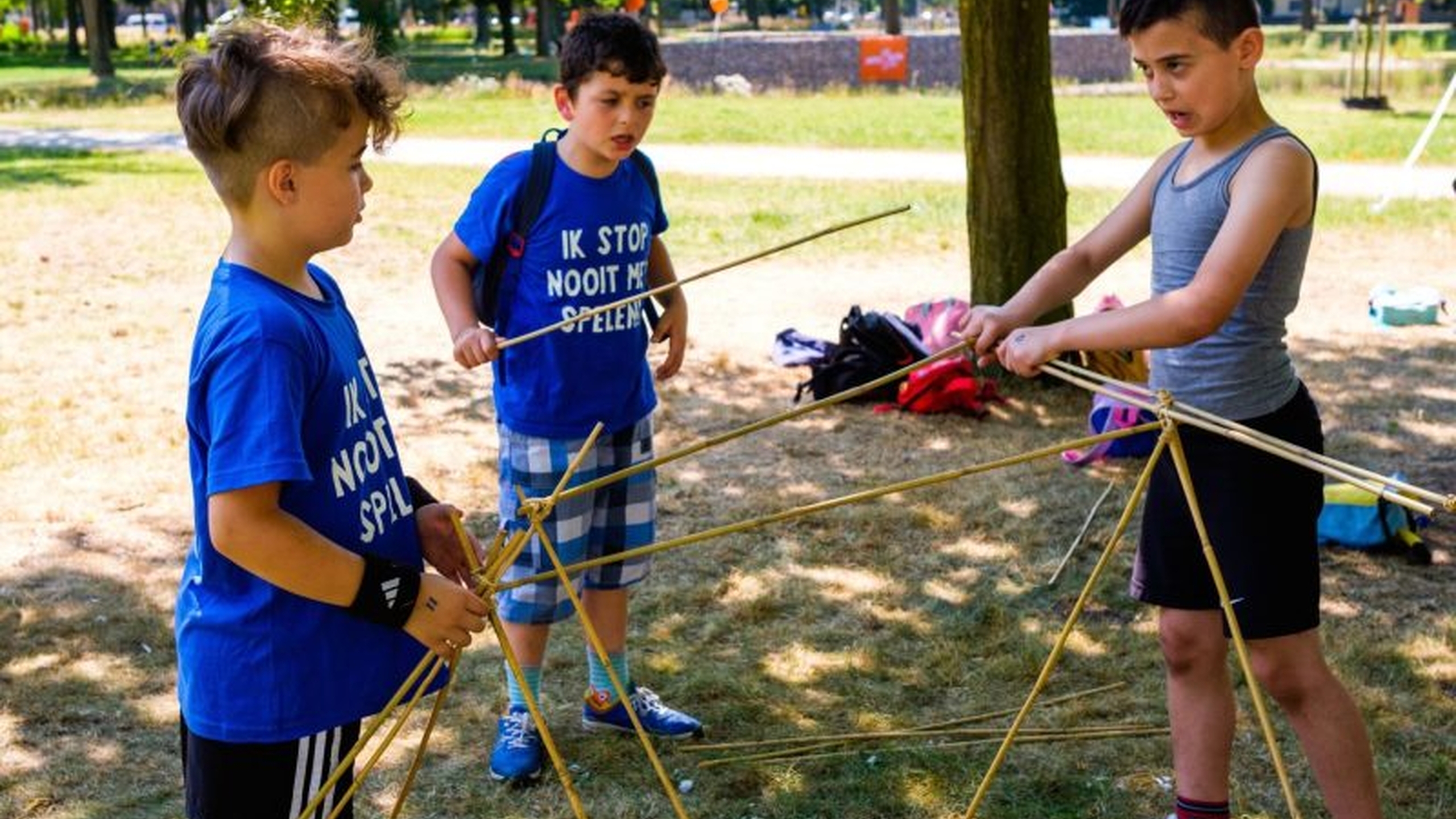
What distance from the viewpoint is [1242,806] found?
11.1ft

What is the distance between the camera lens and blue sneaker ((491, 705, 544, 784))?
359 centimetres

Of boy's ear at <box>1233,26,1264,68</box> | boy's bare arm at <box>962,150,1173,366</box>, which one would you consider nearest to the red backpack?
boy's bare arm at <box>962,150,1173,366</box>

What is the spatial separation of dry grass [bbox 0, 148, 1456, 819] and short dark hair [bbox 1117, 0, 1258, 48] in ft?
5.47

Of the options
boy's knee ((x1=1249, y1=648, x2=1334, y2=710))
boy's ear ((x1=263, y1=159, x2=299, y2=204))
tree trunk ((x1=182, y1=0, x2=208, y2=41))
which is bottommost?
boy's knee ((x1=1249, y1=648, x2=1334, y2=710))

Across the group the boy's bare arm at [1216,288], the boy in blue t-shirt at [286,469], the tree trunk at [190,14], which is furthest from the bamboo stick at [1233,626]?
the tree trunk at [190,14]

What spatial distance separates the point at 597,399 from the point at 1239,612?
146 centimetres

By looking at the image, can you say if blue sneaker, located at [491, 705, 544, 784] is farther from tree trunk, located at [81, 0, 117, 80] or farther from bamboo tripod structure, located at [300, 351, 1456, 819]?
tree trunk, located at [81, 0, 117, 80]

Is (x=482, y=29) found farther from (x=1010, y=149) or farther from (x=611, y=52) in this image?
(x=611, y=52)

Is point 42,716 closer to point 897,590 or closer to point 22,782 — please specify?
point 22,782

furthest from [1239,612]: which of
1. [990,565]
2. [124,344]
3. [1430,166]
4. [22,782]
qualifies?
[1430,166]

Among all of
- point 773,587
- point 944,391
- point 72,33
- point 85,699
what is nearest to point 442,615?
point 85,699

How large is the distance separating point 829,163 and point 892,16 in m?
22.6

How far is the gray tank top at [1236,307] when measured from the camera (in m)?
2.75

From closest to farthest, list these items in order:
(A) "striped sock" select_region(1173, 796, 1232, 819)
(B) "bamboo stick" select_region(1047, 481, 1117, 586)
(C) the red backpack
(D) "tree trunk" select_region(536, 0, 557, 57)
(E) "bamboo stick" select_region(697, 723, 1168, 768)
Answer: (A) "striped sock" select_region(1173, 796, 1232, 819) < (E) "bamboo stick" select_region(697, 723, 1168, 768) < (B) "bamboo stick" select_region(1047, 481, 1117, 586) < (C) the red backpack < (D) "tree trunk" select_region(536, 0, 557, 57)
